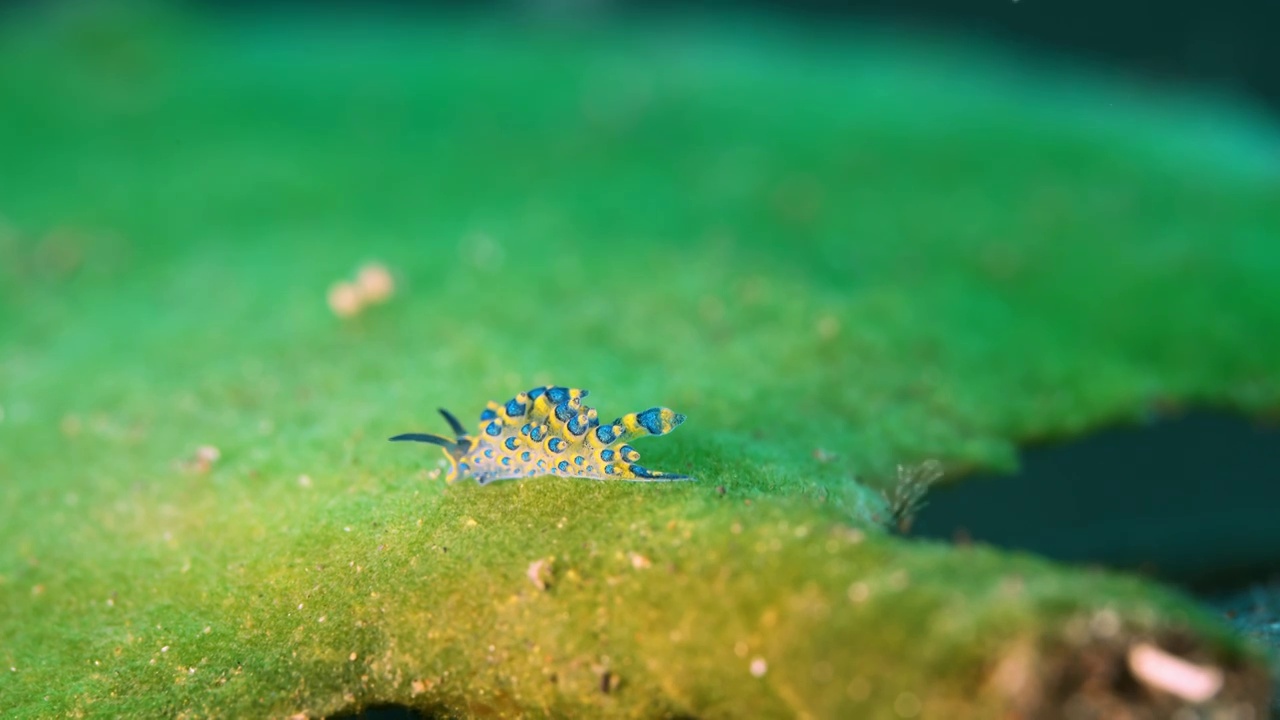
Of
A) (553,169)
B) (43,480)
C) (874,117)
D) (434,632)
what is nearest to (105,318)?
(43,480)

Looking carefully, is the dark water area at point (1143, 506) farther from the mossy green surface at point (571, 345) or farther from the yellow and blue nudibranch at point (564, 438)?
the yellow and blue nudibranch at point (564, 438)

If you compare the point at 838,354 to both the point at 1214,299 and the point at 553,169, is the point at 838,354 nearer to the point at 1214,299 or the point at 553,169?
the point at 1214,299

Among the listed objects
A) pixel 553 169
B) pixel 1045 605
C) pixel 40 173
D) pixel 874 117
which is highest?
pixel 1045 605

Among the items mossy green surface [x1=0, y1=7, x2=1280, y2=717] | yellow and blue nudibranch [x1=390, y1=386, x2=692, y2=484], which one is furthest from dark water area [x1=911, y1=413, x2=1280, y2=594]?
yellow and blue nudibranch [x1=390, y1=386, x2=692, y2=484]

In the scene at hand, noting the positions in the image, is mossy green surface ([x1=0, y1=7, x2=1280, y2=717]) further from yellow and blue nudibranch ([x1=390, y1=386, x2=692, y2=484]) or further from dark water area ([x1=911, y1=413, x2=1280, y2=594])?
dark water area ([x1=911, y1=413, x2=1280, y2=594])

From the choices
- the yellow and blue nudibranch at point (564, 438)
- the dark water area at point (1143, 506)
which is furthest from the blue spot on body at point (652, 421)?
the dark water area at point (1143, 506)
